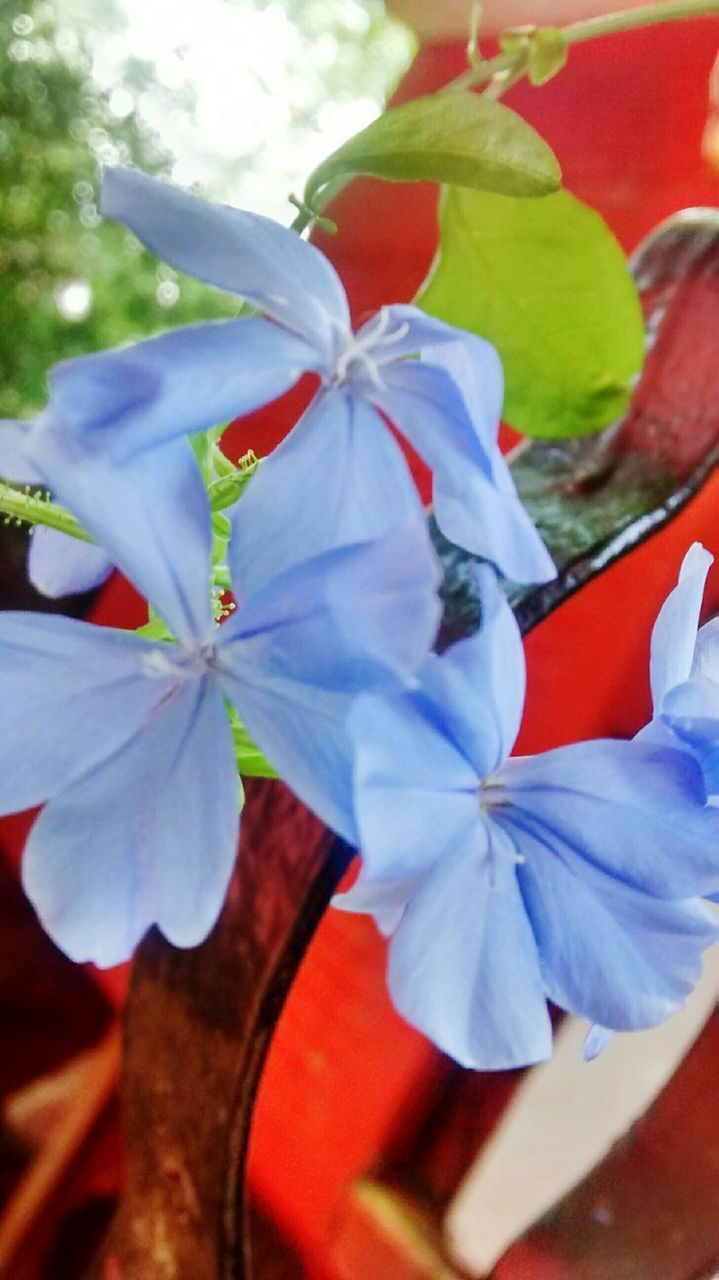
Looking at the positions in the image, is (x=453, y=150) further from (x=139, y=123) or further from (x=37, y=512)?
(x=139, y=123)

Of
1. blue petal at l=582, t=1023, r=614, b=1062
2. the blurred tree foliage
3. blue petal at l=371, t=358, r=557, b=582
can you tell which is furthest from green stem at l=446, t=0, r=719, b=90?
the blurred tree foliage

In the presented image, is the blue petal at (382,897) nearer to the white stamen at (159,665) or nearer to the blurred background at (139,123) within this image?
the white stamen at (159,665)

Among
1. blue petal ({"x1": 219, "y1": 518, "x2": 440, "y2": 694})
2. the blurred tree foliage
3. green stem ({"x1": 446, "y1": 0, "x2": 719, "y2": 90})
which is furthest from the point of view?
the blurred tree foliage

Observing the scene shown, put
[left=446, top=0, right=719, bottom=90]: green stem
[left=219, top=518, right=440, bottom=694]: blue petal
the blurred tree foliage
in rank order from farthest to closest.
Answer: the blurred tree foliage, [left=446, top=0, right=719, bottom=90]: green stem, [left=219, top=518, right=440, bottom=694]: blue petal

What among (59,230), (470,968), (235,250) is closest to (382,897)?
(470,968)

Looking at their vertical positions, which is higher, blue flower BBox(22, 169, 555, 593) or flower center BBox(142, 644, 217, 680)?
blue flower BBox(22, 169, 555, 593)

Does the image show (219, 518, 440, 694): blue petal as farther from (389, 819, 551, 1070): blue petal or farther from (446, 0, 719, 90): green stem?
(446, 0, 719, 90): green stem

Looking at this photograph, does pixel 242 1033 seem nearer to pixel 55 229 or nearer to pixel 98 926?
pixel 98 926

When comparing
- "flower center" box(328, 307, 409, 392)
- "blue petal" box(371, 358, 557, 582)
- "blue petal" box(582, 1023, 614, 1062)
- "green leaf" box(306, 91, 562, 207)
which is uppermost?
"green leaf" box(306, 91, 562, 207)
